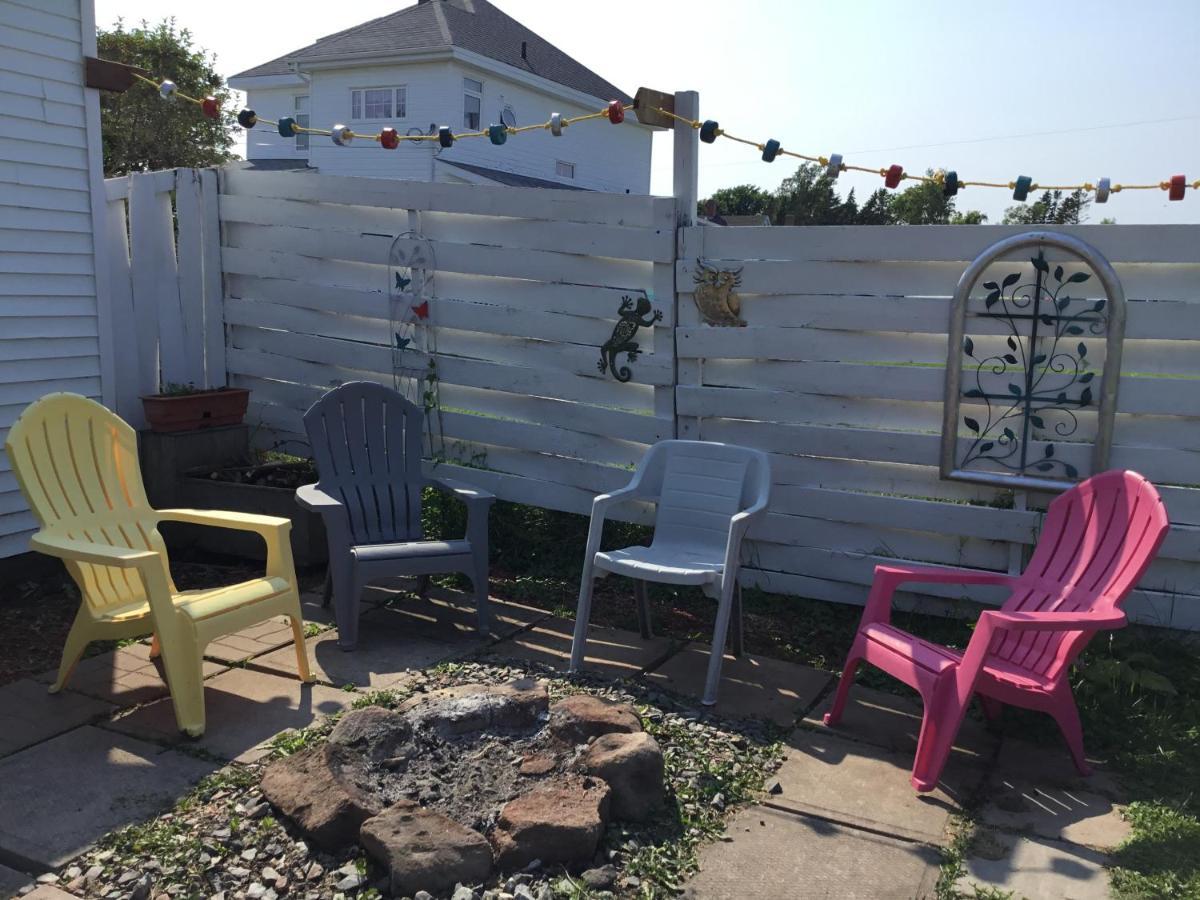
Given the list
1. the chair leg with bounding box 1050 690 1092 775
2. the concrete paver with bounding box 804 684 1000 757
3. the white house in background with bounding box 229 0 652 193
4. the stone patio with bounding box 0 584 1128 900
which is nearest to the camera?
the stone patio with bounding box 0 584 1128 900

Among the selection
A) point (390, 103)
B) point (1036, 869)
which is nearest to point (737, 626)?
point (1036, 869)

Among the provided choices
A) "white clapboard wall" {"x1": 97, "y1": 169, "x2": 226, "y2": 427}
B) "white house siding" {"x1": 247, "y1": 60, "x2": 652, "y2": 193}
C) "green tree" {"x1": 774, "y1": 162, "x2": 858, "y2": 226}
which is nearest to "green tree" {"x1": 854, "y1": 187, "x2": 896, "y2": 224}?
"green tree" {"x1": 774, "y1": 162, "x2": 858, "y2": 226}

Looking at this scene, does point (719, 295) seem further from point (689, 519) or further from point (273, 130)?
point (273, 130)

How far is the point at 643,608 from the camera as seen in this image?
176 inches

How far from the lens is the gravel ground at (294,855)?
2.57 m

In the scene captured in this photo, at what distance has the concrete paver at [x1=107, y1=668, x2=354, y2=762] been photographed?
11.1 feet

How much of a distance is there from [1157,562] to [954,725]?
5.07 ft

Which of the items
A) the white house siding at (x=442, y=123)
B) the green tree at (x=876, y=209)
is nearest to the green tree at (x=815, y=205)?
the green tree at (x=876, y=209)

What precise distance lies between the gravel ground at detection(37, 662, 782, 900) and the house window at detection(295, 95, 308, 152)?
20.2m

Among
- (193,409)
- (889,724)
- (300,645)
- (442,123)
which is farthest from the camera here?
(442,123)

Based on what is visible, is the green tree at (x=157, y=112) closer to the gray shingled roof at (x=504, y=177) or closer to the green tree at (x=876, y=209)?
the gray shingled roof at (x=504, y=177)

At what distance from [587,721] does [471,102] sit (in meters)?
17.2

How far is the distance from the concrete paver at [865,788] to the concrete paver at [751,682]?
26 centimetres

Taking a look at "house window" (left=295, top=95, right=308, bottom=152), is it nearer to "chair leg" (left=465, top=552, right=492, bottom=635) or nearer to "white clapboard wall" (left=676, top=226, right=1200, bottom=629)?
"white clapboard wall" (left=676, top=226, right=1200, bottom=629)
